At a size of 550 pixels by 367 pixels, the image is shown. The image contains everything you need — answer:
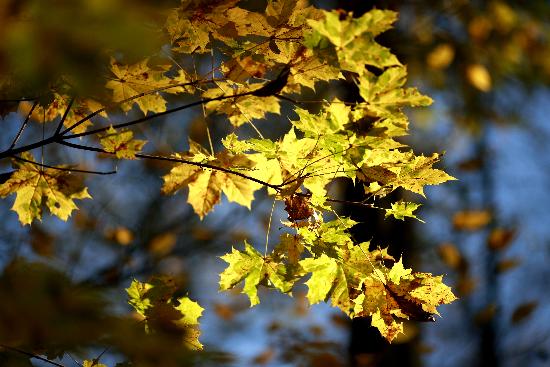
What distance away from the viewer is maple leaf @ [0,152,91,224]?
1567mm

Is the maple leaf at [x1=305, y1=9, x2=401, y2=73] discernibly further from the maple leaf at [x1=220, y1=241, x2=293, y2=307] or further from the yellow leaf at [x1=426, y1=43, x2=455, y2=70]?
the yellow leaf at [x1=426, y1=43, x2=455, y2=70]

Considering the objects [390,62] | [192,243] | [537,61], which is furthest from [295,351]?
[537,61]

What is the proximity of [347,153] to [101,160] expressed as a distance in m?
2.93

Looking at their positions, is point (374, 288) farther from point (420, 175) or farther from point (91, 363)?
point (91, 363)

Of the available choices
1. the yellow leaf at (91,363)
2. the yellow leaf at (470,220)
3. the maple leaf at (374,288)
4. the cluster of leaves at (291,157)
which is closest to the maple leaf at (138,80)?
the cluster of leaves at (291,157)

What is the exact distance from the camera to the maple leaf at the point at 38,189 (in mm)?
1567

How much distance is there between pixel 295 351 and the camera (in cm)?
316

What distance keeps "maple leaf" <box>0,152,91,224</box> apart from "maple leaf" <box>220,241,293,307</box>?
592 mm

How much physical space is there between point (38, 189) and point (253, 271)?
2.53 ft

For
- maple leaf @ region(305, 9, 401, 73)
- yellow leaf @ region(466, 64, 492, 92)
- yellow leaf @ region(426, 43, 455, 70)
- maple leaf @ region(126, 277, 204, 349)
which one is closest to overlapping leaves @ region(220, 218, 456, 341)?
maple leaf @ region(126, 277, 204, 349)

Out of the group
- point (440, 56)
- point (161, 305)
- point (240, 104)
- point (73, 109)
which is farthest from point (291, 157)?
point (440, 56)

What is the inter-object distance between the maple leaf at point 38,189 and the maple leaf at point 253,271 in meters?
0.59

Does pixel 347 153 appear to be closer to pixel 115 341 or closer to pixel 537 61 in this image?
pixel 115 341

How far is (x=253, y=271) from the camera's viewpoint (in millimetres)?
Result: 1453
